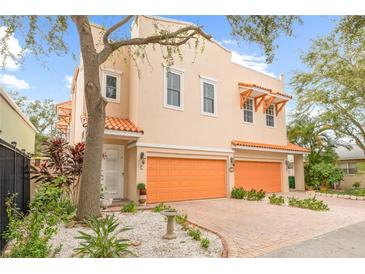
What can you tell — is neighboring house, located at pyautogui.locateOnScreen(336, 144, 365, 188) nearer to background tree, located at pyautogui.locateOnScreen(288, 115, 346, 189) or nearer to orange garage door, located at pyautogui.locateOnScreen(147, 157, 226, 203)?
background tree, located at pyautogui.locateOnScreen(288, 115, 346, 189)

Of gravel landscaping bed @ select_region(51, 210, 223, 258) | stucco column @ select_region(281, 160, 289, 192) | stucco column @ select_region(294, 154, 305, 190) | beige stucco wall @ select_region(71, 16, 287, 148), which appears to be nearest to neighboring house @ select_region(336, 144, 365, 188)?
stucco column @ select_region(294, 154, 305, 190)

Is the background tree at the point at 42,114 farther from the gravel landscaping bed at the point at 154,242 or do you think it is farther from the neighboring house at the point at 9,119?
Result: the gravel landscaping bed at the point at 154,242

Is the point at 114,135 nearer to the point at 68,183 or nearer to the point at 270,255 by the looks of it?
the point at 68,183

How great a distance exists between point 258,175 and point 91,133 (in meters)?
9.78

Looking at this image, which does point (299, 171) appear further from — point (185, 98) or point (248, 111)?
point (185, 98)

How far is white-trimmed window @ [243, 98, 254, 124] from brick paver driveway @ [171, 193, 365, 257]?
207 inches

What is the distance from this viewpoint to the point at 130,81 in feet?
35.6

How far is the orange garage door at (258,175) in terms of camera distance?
42.1 feet

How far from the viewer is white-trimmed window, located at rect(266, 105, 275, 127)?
14695 millimetres

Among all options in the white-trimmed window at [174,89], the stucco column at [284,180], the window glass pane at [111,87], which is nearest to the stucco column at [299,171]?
the stucco column at [284,180]

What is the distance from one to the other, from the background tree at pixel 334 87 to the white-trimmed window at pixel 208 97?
6.15m

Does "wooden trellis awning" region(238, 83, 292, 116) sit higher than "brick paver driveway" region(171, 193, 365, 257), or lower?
higher

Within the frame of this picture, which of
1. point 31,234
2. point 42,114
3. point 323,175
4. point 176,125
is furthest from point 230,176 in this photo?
point 42,114
